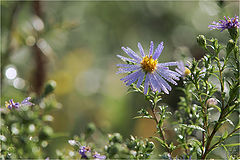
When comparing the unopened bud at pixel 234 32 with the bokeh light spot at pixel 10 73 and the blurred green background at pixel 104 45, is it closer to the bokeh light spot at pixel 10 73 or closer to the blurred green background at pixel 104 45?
the bokeh light spot at pixel 10 73

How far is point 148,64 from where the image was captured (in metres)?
0.46

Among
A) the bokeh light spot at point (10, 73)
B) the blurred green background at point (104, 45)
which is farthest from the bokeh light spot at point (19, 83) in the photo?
the blurred green background at point (104, 45)

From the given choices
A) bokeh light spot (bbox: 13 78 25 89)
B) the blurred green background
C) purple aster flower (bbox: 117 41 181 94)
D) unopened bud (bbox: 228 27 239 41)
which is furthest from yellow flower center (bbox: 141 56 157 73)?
the blurred green background

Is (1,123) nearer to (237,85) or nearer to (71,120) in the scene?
(237,85)

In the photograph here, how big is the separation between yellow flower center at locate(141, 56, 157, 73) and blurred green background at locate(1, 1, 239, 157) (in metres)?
0.77

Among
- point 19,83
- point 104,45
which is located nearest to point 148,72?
point 19,83

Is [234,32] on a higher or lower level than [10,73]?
lower

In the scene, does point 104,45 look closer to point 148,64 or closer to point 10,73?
point 10,73

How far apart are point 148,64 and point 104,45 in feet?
4.15

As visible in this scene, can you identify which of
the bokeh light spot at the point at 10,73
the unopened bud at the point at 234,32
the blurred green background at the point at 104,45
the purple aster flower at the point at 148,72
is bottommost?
the purple aster flower at the point at 148,72

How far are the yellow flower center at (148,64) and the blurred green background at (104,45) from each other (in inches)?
30.3

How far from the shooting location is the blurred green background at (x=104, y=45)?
132 cm

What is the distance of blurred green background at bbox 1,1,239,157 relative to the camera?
1320 mm

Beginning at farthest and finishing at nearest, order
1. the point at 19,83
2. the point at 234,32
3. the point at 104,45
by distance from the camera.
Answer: the point at 104,45 → the point at 19,83 → the point at 234,32
